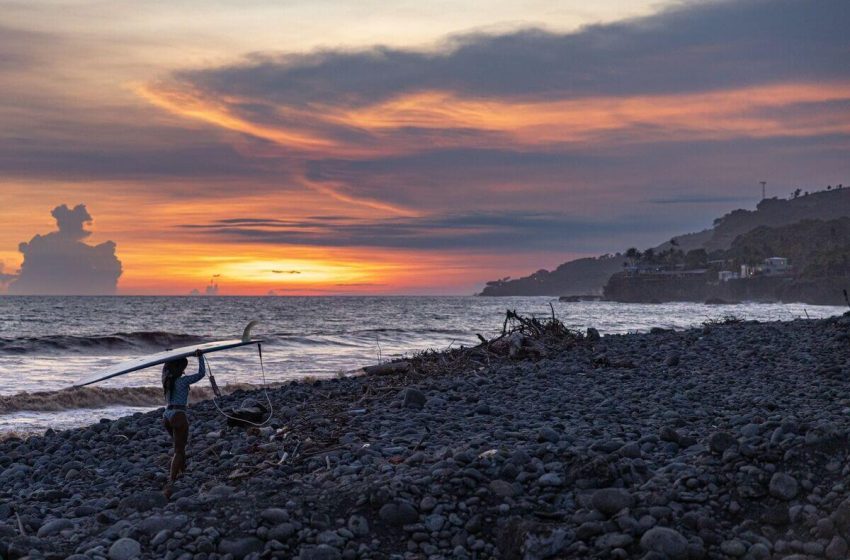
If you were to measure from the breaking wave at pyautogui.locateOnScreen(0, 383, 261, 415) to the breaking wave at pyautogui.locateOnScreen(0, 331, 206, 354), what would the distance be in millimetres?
21539

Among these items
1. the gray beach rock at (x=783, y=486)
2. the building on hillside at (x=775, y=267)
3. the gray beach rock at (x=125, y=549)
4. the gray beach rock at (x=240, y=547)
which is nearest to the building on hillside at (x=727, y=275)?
the building on hillside at (x=775, y=267)

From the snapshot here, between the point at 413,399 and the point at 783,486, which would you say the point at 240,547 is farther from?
the point at 413,399

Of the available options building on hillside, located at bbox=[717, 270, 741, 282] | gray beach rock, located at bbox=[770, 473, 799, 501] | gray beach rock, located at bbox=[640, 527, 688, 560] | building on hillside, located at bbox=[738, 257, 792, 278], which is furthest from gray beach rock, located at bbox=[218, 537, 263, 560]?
building on hillside, located at bbox=[717, 270, 741, 282]

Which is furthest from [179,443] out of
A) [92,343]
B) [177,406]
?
[92,343]

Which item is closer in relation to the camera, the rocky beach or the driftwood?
the rocky beach

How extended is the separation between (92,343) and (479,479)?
44.5 meters

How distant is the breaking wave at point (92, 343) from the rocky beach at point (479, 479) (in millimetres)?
31713

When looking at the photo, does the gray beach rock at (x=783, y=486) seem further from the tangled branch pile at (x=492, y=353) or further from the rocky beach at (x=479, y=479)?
the tangled branch pile at (x=492, y=353)

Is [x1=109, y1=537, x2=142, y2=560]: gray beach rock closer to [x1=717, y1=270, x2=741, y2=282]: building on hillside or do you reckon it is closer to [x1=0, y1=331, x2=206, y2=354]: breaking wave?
[x1=0, y1=331, x2=206, y2=354]: breaking wave

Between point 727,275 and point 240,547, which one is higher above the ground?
point 727,275

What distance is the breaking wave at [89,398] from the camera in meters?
20.6

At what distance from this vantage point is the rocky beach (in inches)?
257

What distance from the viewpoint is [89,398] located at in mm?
21188

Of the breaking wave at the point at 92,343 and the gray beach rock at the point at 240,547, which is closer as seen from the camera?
the gray beach rock at the point at 240,547
